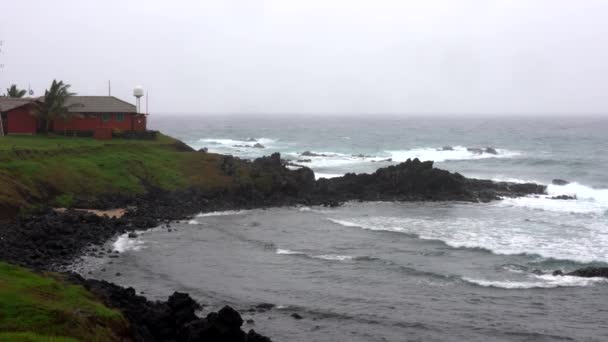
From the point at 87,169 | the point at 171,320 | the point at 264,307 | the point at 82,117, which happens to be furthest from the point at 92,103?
the point at 171,320

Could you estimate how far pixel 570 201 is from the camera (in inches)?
1976

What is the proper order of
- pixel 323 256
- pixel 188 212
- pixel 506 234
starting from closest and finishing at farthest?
pixel 323 256, pixel 506 234, pixel 188 212

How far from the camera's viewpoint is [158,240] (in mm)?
33438

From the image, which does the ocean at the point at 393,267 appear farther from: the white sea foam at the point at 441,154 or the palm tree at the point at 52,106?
the white sea foam at the point at 441,154

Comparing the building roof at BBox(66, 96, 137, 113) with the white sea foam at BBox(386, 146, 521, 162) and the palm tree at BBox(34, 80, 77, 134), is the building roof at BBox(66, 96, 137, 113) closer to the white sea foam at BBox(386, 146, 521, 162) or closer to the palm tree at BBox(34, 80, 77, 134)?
the palm tree at BBox(34, 80, 77, 134)

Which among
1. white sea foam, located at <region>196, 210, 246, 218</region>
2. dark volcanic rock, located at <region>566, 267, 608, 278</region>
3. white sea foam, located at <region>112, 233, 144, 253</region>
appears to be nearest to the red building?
white sea foam, located at <region>196, 210, 246, 218</region>

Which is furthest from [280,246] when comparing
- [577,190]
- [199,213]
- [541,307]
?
[577,190]

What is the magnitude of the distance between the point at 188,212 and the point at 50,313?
25.3m

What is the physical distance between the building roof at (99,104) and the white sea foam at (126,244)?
22.6 metres

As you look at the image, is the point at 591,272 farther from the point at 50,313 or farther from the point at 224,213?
the point at 224,213

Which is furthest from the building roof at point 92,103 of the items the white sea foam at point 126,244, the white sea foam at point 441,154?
the white sea foam at point 441,154

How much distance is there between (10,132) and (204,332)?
129ft

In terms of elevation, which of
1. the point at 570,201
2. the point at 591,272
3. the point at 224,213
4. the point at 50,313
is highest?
the point at 570,201

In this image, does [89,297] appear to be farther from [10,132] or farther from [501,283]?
[10,132]
